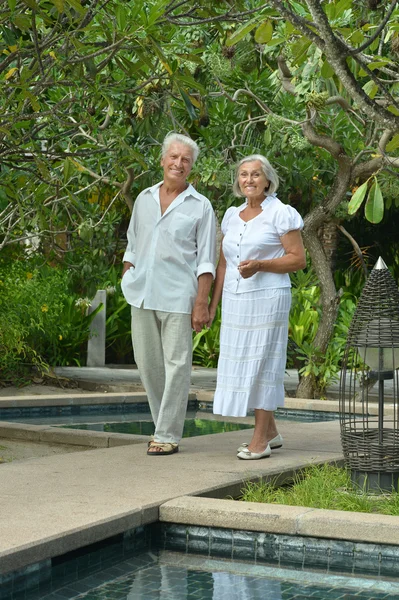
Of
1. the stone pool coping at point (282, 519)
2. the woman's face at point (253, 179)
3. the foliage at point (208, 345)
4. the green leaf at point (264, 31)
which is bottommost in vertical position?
the stone pool coping at point (282, 519)

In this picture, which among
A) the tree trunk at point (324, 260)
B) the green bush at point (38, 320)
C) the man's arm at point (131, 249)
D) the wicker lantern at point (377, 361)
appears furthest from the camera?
the green bush at point (38, 320)

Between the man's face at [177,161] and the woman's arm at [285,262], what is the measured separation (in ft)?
2.31

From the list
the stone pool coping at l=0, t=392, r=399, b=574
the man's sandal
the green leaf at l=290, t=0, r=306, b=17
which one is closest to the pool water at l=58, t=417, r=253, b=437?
the stone pool coping at l=0, t=392, r=399, b=574

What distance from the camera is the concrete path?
12.5ft

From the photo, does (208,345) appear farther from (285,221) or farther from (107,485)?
(107,485)

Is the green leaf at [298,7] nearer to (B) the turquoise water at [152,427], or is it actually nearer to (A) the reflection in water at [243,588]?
(A) the reflection in water at [243,588]

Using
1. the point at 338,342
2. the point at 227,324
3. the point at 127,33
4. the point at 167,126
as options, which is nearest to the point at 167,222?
the point at 227,324

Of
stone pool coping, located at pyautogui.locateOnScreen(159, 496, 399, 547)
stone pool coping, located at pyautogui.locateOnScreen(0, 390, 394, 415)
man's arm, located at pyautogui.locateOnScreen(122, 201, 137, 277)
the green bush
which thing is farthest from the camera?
the green bush

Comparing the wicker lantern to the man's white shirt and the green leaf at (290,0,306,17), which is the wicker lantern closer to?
the man's white shirt

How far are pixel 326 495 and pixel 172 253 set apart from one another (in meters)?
1.75

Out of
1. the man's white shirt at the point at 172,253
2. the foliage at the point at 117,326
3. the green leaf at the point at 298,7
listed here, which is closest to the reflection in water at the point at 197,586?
the man's white shirt at the point at 172,253

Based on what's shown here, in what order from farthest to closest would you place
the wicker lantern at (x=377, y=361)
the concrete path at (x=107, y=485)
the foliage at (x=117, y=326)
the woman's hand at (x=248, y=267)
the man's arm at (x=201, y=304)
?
the foliage at (x=117, y=326), the man's arm at (x=201, y=304), the woman's hand at (x=248, y=267), the wicker lantern at (x=377, y=361), the concrete path at (x=107, y=485)

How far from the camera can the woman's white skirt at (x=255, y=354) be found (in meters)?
5.60

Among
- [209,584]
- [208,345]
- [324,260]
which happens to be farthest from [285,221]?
[208,345]
